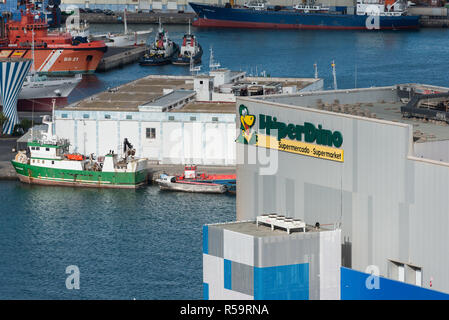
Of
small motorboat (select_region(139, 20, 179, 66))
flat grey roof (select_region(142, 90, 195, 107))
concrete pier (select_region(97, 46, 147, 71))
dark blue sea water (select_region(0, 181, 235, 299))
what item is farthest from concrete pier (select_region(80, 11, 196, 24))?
dark blue sea water (select_region(0, 181, 235, 299))

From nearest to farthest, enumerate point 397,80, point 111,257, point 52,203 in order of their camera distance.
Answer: point 111,257
point 52,203
point 397,80

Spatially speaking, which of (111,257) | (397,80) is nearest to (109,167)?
(111,257)

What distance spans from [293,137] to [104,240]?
1327 centimetres

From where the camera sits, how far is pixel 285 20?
383 feet

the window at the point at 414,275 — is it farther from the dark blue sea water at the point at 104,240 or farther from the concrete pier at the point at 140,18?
the concrete pier at the point at 140,18

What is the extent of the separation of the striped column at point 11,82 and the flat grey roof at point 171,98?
702cm

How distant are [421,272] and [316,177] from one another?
314 cm

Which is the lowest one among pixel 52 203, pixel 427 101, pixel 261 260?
pixel 52 203

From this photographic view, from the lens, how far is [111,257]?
37500mm

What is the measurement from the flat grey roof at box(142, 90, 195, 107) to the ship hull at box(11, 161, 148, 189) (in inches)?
Answer: 163

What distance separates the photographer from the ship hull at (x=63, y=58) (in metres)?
80.3

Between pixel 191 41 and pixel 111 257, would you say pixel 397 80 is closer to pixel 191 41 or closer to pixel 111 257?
pixel 191 41

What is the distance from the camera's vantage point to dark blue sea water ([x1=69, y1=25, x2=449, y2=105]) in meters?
80.7

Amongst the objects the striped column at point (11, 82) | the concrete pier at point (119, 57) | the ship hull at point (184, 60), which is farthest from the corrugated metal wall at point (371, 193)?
the ship hull at point (184, 60)
